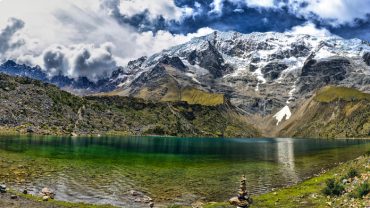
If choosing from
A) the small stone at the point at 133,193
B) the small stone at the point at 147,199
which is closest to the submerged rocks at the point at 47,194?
the small stone at the point at 133,193

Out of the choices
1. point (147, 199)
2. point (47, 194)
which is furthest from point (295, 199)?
point (47, 194)

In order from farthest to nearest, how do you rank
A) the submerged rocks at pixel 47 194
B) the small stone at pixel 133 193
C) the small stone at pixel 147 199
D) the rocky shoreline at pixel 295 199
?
the small stone at pixel 133 193, the small stone at pixel 147 199, the submerged rocks at pixel 47 194, the rocky shoreline at pixel 295 199

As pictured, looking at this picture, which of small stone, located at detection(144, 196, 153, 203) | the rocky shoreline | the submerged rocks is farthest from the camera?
small stone, located at detection(144, 196, 153, 203)

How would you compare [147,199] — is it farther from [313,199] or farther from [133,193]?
[313,199]

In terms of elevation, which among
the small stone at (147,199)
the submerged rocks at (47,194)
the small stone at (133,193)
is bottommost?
the small stone at (147,199)

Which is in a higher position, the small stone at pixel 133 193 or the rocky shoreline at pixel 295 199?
the rocky shoreline at pixel 295 199

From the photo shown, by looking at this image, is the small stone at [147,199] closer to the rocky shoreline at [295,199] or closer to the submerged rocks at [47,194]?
the rocky shoreline at [295,199]

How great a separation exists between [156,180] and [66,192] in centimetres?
2034

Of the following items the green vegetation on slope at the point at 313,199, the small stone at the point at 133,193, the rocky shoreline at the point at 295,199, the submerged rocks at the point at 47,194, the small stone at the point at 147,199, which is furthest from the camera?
the small stone at the point at 133,193

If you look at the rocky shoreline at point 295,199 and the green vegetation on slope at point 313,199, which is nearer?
the rocky shoreline at point 295,199

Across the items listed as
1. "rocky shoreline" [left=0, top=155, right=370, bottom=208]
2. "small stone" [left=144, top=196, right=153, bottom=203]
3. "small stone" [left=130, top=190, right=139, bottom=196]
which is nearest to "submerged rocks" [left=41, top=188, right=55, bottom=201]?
"rocky shoreline" [left=0, top=155, right=370, bottom=208]

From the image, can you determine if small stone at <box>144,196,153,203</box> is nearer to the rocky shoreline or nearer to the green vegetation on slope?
the rocky shoreline

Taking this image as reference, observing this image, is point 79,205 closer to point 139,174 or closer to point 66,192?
point 66,192

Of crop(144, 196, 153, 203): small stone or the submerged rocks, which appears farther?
crop(144, 196, 153, 203): small stone
